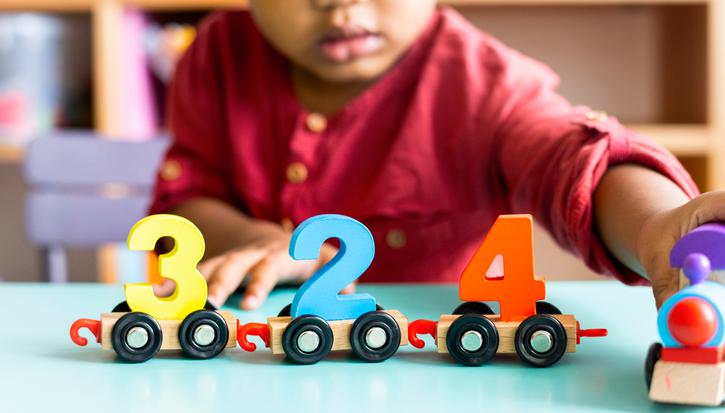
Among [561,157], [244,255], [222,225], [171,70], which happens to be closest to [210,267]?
[244,255]

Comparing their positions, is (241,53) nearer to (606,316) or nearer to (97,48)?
(606,316)

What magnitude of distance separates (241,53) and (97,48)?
3.59 ft

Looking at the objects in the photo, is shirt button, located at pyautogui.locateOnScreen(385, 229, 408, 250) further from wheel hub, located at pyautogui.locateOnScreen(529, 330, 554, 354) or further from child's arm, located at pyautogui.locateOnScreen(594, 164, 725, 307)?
wheel hub, located at pyautogui.locateOnScreen(529, 330, 554, 354)

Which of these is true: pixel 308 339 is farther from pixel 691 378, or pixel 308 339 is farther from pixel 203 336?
pixel 691 378

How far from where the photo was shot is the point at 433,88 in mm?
1067

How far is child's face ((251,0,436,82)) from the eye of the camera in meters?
0.90

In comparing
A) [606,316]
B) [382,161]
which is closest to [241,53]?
[382,161]

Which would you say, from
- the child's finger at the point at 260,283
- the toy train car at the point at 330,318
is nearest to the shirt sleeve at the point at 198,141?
the child's finger at the point at 260,283

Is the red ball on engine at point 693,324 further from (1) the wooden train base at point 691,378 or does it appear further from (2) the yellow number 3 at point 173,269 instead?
(2) the yellow number 3 at point 173,269

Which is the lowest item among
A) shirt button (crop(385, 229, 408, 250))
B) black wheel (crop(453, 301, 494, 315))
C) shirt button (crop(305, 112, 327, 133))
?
shirt button (crop(385, 229, 408, 250))

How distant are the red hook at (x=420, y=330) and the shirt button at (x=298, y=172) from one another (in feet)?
1.68

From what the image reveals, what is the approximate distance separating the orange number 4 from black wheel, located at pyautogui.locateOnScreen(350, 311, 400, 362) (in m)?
0.05

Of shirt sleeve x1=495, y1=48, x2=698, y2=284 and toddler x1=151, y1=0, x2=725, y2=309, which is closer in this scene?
shirt sleeve x1=495, y1=48, x2=698, y2=284

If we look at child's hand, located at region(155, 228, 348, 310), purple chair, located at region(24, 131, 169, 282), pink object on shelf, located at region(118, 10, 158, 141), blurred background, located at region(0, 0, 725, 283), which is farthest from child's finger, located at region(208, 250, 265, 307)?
pink object on shelf, located at region(118, 10, 158, 141)
